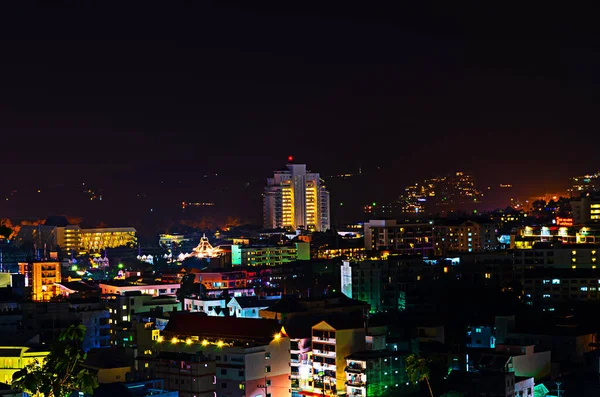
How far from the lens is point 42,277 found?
96.4ft

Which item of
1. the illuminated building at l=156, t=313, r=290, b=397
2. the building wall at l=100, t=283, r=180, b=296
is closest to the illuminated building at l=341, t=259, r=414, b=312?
the building wall at l=100, t=283, r=180, b=296

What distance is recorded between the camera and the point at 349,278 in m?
26.4

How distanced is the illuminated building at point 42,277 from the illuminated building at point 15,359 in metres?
11.1

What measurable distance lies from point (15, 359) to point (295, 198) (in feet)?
112

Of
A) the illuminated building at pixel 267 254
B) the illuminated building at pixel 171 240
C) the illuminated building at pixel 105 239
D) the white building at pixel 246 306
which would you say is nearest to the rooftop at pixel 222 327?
the white building at pixel 246 306

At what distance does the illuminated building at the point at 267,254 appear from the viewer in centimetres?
3634

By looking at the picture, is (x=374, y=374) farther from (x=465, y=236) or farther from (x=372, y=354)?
(x=465, y=236)

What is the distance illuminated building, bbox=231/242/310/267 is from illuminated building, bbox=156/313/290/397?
16861 millimetres

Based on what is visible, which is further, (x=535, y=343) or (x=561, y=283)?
(x=561, y=283)

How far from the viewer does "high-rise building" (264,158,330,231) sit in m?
50.7

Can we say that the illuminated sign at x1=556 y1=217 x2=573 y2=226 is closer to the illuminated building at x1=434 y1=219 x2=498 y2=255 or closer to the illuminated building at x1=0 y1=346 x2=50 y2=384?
the illuminated building at x1=434 y1=219 x2=498 y2=255

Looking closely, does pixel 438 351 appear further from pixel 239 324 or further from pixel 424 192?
pixel 424 192

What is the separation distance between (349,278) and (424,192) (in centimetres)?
3734

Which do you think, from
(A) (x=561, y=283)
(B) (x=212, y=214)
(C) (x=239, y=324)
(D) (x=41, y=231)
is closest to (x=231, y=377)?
(C) (x=239, y=324)
